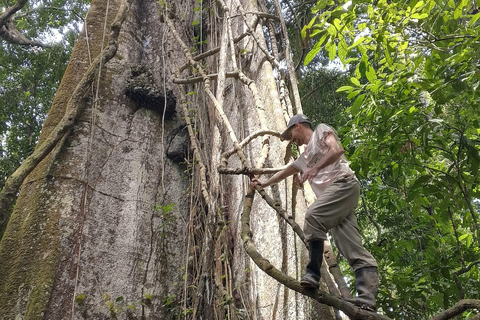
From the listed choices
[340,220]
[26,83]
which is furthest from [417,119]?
[26,83]

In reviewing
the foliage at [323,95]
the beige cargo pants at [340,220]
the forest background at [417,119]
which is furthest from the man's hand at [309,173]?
the foliage at [323,95]

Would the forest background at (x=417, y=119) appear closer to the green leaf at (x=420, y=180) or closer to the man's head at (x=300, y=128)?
the green leaf at (x=420, y=180)

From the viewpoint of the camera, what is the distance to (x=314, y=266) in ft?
6.47

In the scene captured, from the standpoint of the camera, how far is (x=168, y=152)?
13.1 feet

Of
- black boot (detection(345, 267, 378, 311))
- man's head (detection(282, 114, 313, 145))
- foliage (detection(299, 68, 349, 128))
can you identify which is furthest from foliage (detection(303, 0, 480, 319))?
foliage (detection(299, 68, 349, 128))

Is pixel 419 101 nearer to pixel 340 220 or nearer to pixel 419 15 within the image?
pixel 419 15

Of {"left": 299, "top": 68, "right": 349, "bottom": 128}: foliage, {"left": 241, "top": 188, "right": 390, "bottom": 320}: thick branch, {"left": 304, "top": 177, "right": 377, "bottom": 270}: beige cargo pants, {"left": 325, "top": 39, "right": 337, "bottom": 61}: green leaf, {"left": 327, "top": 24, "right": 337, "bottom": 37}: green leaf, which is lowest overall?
{"left": 241, "top": 188, "right": 390, "bottom": 320}: thick branch

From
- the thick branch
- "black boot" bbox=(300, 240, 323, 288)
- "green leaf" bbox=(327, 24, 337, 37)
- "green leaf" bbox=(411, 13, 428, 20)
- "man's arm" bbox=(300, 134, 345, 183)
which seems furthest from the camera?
"green leaf" bbox=(327, 24, 337, 37)

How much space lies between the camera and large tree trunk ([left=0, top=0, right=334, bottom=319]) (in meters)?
2.84

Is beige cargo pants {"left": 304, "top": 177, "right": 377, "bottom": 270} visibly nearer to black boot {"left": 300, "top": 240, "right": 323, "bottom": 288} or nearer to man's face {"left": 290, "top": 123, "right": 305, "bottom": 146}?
black boot {"left": 300, "top": 240, "right": 323, "bottom": 288}

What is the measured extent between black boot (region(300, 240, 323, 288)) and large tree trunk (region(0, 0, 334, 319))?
52cm

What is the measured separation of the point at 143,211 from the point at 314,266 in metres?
1.87

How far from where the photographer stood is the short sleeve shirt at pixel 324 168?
2223mm

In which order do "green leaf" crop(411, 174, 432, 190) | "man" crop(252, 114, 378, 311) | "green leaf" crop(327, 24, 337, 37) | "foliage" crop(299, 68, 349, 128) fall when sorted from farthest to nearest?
"foliage" crop(299, 68, 349, 128), "green leaf" crop(411, 174, 432, 190), "green leaf" crop(327, 24, 337, 37), "man" crop(252, 114, 378, 311)
